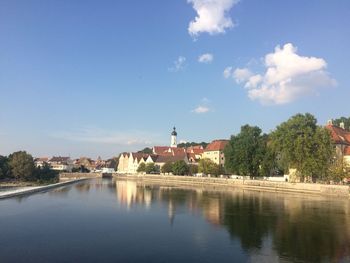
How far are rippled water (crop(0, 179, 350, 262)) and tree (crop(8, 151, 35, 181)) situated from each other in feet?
164

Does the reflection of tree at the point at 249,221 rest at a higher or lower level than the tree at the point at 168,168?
lower

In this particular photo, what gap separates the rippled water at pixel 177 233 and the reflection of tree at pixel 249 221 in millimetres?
69

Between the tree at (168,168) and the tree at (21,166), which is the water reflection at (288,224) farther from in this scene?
the tree at (168,168)

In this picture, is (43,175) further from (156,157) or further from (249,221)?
(249,221)

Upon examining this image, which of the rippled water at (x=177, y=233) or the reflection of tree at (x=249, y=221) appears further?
the reflection of tree at (x=249, y=221)

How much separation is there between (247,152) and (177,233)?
55897mm

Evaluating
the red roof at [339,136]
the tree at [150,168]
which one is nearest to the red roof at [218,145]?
the tree at [150,168]

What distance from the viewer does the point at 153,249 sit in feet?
80.2

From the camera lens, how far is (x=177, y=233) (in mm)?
30172

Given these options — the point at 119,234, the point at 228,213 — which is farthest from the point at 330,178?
the point at 119,234

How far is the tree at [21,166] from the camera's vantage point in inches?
3711

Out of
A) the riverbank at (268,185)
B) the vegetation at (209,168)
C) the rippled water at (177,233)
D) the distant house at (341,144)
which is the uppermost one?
the distant house at (341,144)

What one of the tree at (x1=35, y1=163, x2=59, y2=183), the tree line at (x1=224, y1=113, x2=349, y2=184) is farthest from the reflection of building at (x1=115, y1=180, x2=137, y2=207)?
the tree at (x1=35, y1=163, x2=59, y2=183)

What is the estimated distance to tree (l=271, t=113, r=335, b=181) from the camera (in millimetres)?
65181
